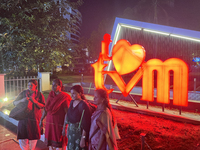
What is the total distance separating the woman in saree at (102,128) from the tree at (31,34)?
7.25 m

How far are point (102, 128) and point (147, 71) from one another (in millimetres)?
4189

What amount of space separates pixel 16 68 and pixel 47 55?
221 cm

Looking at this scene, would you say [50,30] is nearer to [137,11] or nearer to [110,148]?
[110,148]

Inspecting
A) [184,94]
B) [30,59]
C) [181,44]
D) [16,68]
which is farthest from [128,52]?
[181,44]

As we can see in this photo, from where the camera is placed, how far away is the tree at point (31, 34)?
8.02m

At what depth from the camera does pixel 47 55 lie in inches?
385

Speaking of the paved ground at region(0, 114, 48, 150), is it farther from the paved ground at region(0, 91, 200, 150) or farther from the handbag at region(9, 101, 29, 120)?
the handbag at region(9, 101, 29, 120)

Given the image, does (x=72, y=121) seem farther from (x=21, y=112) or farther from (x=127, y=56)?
(x=127, y=56)

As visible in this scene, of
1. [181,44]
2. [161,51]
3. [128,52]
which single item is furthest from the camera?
[161,51]

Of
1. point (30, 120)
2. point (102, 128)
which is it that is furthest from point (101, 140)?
point (30, 120)

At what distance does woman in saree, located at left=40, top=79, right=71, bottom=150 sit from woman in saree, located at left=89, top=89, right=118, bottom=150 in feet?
3.37

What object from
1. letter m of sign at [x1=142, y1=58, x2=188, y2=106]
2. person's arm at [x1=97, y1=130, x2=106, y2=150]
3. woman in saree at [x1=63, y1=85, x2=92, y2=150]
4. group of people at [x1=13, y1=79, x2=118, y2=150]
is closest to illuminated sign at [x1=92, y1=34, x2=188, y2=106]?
letter m of sign at [x1=142, y1=58, x2=188, y2=106]

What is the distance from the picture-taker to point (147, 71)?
5.97 metres

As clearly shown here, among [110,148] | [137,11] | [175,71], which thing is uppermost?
[137,11]
